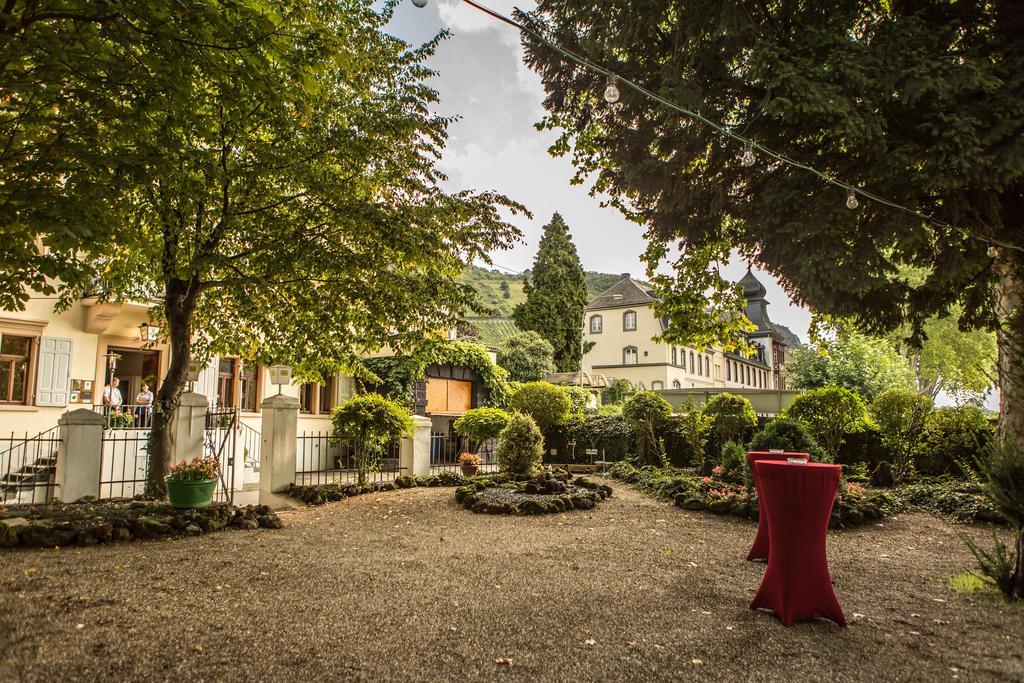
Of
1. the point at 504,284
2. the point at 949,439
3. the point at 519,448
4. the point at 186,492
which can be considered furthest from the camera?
the point at 504,284

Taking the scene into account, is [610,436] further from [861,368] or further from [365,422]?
[861,368]

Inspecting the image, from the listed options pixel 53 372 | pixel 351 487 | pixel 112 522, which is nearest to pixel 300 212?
pixel 112 522

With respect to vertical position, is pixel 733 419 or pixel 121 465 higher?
pixel 733 419

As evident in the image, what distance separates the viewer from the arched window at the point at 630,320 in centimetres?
4744

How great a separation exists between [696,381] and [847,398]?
37.9 m

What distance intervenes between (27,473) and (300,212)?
26.0ft

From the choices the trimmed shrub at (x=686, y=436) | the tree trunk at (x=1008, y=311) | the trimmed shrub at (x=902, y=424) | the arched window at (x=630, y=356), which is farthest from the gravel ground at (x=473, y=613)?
the arched window at (x=630, y=356)

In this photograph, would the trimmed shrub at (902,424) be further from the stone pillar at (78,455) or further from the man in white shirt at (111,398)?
the man in white shirt at (111,398)

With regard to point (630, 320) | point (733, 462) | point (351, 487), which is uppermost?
point (630, 320)

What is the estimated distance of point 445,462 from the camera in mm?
18359

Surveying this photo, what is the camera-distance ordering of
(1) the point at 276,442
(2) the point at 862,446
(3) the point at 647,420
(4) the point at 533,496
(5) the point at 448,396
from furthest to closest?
(5) the point at 448,396 < (3) the point at 647,420 < (2) the point at 862,446 < (1) the point at 276,442 < (4) the point at 533,496

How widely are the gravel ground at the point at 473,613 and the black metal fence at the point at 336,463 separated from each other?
5352 millimetres

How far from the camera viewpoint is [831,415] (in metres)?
12.9

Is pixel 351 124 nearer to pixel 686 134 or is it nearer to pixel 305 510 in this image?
pixel 686 134
